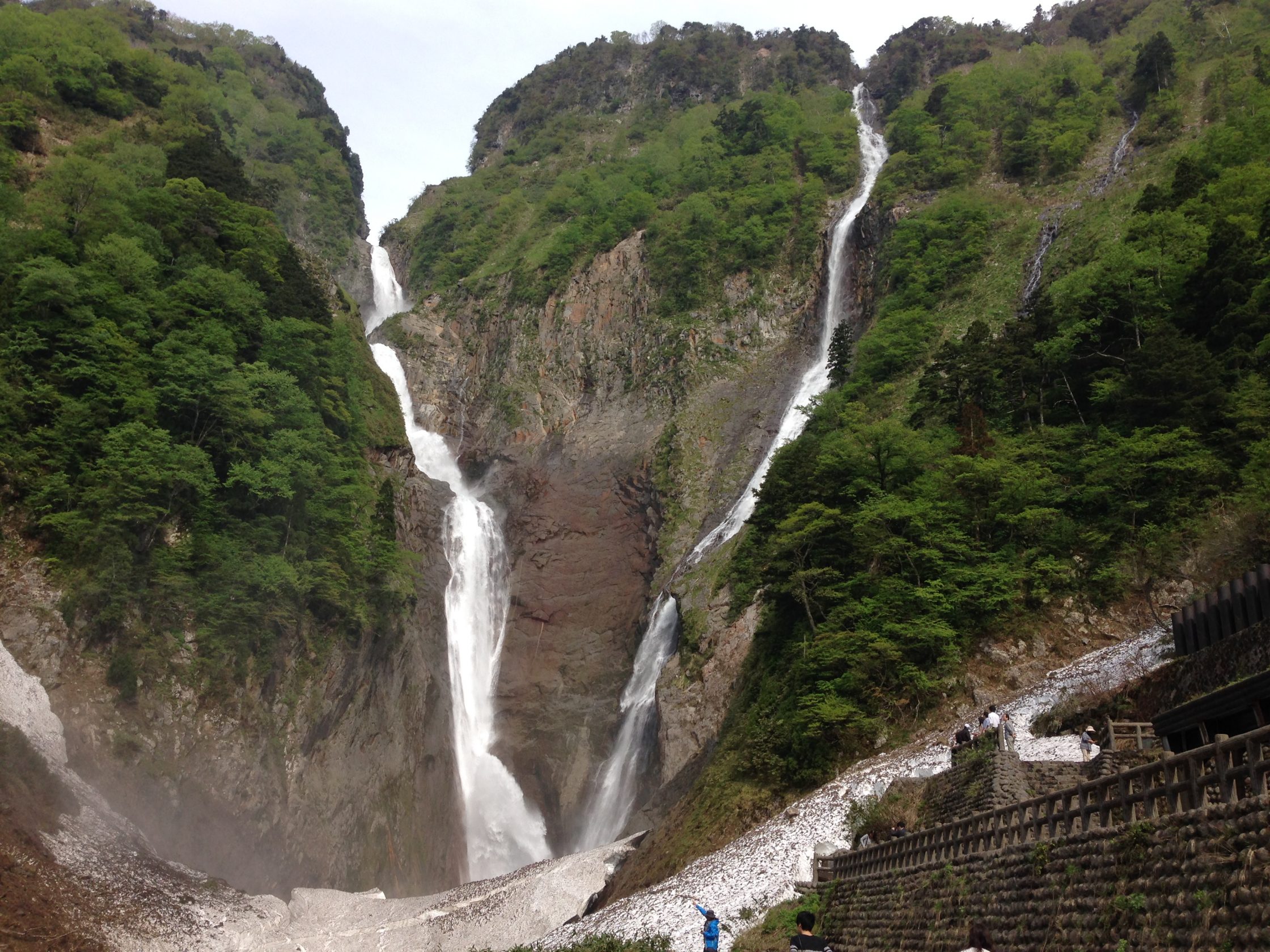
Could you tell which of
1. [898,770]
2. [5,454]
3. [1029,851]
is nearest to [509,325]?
[5,454]

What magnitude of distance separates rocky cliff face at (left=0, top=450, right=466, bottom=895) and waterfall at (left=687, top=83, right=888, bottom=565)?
14.7 m

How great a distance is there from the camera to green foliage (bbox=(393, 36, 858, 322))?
2490 inches

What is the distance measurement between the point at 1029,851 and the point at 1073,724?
9.94 meters

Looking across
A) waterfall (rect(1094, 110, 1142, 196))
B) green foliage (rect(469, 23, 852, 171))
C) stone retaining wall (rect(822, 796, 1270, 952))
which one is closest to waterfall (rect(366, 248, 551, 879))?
stone retaining wall (rect(822, 796, 1270, 952))

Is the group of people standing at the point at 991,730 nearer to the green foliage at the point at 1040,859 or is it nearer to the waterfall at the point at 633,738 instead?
the green foliage at the point at 1040,859

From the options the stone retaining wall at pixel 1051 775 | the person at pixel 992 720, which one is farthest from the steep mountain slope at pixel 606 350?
the stone retaining wall at pixel 1051 775

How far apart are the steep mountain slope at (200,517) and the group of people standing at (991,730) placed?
68.1 feet

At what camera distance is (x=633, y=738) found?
38656 mm

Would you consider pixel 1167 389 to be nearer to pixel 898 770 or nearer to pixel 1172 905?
pixel 898 770

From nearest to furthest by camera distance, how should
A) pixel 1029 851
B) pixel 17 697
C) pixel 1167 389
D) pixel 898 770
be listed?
pixel 1029 851 → pixel 898 770 → pixel 17 697 → pixel 1167 389

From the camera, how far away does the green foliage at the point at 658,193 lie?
63.2 metres

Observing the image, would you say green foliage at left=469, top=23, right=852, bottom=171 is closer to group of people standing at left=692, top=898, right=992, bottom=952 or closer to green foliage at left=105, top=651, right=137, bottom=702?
green foliage at left=105, top=651, right=137, bottom=702

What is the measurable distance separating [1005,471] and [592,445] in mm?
31537

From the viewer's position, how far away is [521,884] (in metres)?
25.0
